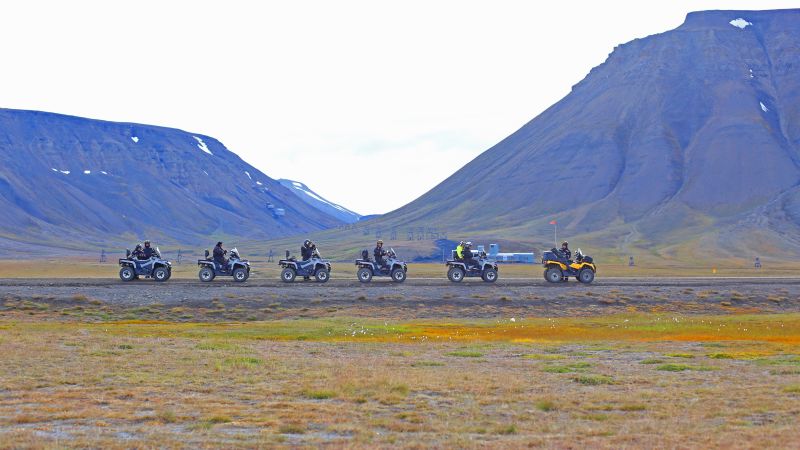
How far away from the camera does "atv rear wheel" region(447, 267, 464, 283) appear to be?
59.5 m

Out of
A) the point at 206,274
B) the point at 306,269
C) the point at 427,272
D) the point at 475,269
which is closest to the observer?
the point at 206,274

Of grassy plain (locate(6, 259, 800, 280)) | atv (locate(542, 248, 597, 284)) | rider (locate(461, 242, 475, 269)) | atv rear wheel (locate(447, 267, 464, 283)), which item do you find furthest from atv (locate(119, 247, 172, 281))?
atv (locate(542, 248, 597, 284))

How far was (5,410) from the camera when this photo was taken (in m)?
17.2

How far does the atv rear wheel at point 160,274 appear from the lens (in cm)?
5847

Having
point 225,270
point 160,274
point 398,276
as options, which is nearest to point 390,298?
point 398,276

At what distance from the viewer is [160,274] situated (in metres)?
58.5

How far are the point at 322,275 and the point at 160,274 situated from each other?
10.3 m

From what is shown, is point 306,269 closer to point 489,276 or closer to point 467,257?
point 467,257

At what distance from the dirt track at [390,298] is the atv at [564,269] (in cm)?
249

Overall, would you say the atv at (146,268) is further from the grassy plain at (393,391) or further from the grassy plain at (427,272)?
the grassy plain at (393,391)

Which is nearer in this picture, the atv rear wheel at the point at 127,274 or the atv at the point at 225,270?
the atv rear wheel at the point at 127,274

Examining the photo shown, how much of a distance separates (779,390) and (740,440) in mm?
5751

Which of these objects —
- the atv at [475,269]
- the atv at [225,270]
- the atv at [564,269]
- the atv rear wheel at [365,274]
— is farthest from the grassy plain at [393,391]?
the atv at [564,269]

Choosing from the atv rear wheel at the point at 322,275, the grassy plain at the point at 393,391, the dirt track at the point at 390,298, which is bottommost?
the grassy plain at the point at 393,391
